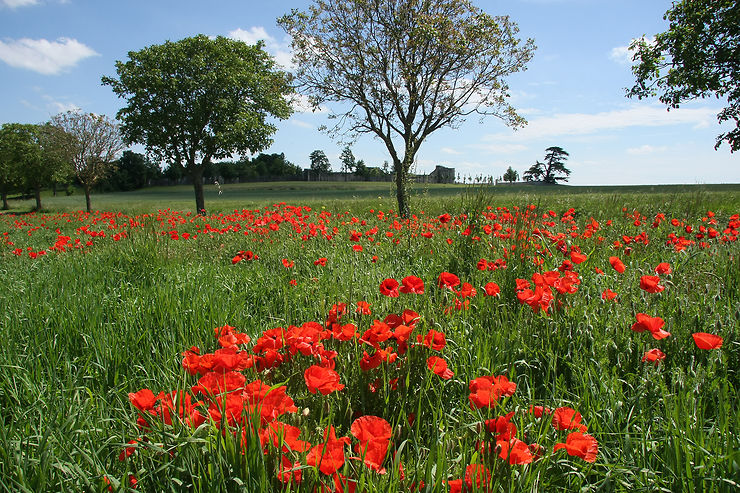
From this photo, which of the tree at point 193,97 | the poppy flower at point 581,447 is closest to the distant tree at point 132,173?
the tree at point 193,97

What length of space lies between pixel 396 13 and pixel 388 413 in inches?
493

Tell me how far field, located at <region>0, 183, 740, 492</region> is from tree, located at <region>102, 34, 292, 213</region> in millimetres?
18486

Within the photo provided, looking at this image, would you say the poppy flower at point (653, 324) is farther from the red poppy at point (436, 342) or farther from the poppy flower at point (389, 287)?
the poppy flower at point (389, 287)

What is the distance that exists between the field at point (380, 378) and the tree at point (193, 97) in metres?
18.5

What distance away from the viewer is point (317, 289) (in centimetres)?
337

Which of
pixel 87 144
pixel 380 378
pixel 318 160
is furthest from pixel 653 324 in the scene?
pixel 318 160

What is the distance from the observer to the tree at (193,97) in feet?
67.5

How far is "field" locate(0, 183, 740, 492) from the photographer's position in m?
1.08

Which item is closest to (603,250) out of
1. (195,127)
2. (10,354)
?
(10,354)

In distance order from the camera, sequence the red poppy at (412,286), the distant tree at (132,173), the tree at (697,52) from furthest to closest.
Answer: the distant tree at (132,173)
the tree at (697,52)
the red poppy at (412,286)

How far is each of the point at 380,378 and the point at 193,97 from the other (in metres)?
22.8

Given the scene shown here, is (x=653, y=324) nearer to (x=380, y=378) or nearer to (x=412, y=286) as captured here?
(x=412, y=286)

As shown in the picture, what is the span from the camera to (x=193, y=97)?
21.1 meters

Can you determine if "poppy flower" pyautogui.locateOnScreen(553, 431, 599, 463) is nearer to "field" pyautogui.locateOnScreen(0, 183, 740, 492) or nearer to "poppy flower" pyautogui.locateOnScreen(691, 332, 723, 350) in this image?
"field" pyautogui.locateOnScreen(0, 183, 740, 492)
